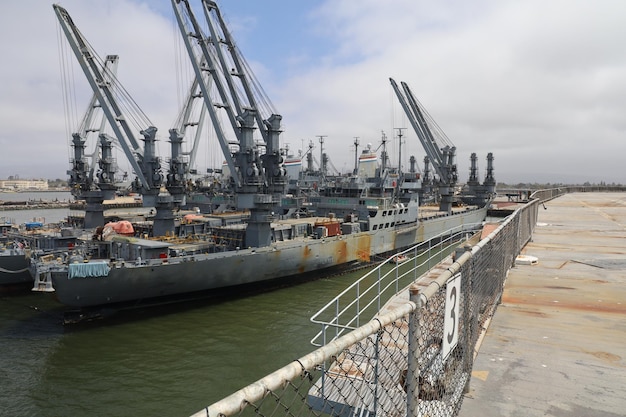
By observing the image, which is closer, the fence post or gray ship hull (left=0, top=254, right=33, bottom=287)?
the fence post

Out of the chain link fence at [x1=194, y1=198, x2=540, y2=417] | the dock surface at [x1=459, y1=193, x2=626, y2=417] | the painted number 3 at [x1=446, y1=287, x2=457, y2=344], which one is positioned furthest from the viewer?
the dock surface at [x1=459, y1=193, x2=626, y2=417]

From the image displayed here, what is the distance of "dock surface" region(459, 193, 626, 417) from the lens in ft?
16.1

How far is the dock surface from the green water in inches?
390

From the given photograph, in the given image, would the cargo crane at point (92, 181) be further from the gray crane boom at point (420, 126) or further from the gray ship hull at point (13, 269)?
the gray crane boom at point (420, 126)

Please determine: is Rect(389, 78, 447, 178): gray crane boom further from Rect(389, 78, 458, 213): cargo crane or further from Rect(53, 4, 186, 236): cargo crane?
Rect(53, 4, 186, 236): cargo crane

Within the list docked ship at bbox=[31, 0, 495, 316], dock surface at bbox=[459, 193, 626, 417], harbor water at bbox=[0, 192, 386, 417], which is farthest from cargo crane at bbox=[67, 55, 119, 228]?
dock surface at bbox=[459, 193, 626, 417]

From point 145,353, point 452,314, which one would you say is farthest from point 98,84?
point 452,314

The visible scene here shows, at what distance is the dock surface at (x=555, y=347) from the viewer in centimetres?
490

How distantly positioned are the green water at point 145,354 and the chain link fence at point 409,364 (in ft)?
31.7

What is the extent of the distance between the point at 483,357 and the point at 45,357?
17.4m

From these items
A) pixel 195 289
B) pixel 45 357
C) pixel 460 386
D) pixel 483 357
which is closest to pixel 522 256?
pixel 483 357

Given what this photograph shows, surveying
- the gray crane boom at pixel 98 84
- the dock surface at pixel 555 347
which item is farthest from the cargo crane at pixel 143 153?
the dock surface at pixel 555 347

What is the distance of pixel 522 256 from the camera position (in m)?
13.1

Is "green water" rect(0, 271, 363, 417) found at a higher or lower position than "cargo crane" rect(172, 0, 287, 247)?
lower
